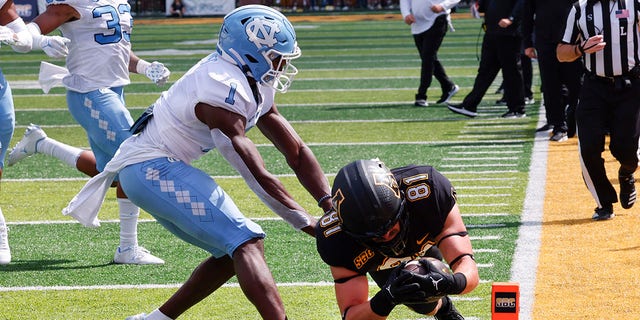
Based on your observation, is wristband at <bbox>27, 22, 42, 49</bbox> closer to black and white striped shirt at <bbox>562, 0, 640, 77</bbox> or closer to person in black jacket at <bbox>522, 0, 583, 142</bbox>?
black and white striped shirt at <bbox>562, 0, 640, 77</bbox>

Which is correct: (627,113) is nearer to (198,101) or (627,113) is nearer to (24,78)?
(198,101)

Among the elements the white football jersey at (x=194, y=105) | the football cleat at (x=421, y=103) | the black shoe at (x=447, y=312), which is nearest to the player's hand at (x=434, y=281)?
the black shoe at (x=447, y=312)

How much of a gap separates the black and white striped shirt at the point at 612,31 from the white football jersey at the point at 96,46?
2.72 metres

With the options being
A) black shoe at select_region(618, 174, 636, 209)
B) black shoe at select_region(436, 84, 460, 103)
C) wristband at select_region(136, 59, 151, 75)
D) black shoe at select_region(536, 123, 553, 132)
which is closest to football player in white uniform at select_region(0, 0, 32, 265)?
wristband at select_region(136, 59, 151, 75)

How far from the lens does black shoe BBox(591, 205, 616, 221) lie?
7.25 meters

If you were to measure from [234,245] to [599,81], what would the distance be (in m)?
3.48

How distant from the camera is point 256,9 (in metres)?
4.77

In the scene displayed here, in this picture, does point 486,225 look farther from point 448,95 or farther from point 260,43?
point 448,95

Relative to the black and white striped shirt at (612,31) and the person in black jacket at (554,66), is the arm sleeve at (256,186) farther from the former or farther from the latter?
the person in black jacket at (554,66)

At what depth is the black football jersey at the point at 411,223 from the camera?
4.14 metres

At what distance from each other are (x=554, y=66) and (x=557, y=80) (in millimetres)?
125

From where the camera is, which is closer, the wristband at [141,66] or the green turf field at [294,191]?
the green turf field at [294,191]

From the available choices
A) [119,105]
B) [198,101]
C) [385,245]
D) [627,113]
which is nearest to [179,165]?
[198,101]

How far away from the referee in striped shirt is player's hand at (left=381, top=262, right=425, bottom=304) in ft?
12.0
